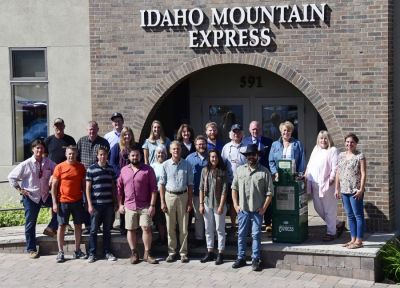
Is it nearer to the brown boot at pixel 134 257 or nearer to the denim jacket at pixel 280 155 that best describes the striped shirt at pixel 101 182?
the brown boot at pixel 134 257

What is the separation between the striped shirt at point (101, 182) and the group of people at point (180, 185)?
15 mm

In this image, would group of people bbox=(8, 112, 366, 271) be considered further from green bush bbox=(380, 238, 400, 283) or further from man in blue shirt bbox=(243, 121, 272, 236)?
green bush bbox=(380, 238, 400, 283)

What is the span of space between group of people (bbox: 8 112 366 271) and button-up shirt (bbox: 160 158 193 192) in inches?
0.6

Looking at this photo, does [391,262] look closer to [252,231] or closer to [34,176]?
[252,231]

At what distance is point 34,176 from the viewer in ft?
40.4

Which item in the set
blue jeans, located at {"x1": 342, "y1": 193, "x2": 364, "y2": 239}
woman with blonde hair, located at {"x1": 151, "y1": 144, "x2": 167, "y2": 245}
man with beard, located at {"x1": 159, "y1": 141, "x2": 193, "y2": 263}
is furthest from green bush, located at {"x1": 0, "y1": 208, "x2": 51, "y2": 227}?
blue jeans, located at {"x1": 342, "y1": 193, "x2": 364, "y2": 239}

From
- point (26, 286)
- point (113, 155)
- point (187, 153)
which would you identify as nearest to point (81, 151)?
point (113, 155)

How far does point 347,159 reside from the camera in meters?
11.5

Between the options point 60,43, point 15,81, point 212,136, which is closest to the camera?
point 212,136

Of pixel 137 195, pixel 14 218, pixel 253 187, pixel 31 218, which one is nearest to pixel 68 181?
pixel 31 218

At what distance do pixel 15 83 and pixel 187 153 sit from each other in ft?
15.7

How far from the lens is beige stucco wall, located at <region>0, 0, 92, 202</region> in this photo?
49.1 feet

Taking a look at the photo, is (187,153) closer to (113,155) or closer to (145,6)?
(113,155)

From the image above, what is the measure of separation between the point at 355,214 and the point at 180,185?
2567mm
